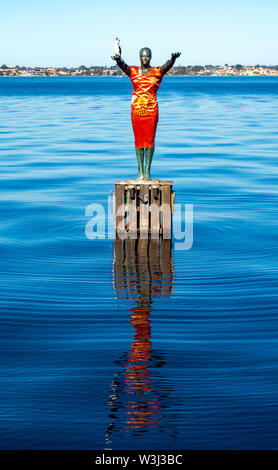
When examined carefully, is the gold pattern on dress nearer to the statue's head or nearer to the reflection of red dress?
the reflection of red dress

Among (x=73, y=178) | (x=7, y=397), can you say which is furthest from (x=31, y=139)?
(x=7, y=397)

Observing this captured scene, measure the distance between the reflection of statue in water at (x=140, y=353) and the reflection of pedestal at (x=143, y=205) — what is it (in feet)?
1.26

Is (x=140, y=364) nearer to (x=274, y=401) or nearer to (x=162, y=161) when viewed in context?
(x=274, y=401)

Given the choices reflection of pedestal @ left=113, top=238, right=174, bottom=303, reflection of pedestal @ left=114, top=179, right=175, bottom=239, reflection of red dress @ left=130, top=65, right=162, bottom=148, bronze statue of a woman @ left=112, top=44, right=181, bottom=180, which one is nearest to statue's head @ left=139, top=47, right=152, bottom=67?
bronze statue of a woman @ left=112, top=44, right=181, bottom=180

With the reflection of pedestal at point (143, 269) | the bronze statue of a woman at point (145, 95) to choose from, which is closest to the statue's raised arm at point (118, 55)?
the bronze statue of a woman at point (145, 95)

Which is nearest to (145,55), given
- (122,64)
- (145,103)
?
(122,64)

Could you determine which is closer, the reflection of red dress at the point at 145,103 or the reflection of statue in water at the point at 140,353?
the reflection of statue in water at the point at 140,353

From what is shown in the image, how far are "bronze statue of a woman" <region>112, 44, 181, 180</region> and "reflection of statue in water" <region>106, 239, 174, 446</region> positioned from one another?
1.67 metres

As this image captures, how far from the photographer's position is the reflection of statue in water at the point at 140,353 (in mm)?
5828

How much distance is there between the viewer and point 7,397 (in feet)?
20.1

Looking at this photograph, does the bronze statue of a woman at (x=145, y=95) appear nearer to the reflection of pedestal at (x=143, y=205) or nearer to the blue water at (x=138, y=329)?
the reflection of pedestal at (x=143, y=205)

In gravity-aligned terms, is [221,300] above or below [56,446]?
above

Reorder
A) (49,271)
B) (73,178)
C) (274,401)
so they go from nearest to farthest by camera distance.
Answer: (274,401) < (49,271) < (73,178)

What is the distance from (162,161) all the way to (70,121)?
787 inches
